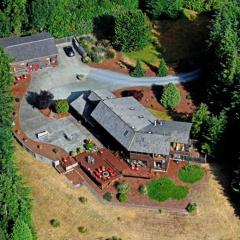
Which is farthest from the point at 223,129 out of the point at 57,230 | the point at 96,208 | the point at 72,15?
the point at 72,15

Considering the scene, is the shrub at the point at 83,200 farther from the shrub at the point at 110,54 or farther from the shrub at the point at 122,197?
the shrub at the point at 110,54

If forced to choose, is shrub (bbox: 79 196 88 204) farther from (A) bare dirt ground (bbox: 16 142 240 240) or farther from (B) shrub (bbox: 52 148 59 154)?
(B) shrub (bbox: 52 148 59 154)

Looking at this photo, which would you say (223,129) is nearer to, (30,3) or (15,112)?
(15,112)

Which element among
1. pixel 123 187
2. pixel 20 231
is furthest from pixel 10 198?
pixel 123 187

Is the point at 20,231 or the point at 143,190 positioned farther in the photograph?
the point at 143,190

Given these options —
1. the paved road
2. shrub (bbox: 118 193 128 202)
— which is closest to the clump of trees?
the paved road

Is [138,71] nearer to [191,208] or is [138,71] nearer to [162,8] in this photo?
[162,8]

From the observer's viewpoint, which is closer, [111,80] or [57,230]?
[57,230]
